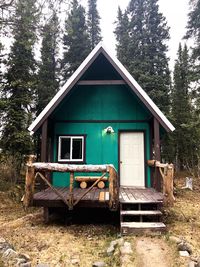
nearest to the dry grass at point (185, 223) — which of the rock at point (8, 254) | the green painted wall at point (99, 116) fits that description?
the green painted wall at point (99, 116)

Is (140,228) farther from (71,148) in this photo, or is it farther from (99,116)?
(99,116)

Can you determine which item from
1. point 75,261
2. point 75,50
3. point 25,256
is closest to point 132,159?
point 75,261

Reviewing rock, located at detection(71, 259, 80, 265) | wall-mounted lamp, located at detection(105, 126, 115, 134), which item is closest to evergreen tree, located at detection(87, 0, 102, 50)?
wall-mounted lamp, located at detection(105, 126, 115, 134)

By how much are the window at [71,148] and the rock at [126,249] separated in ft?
16.4

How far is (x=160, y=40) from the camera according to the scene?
17.4 m

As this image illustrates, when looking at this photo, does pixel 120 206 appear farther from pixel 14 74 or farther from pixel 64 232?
pixel 14 74

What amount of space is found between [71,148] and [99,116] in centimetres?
169

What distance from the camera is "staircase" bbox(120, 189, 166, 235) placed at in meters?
5.34

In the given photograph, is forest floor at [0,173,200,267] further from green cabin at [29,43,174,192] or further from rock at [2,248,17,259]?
green cabin at [29,43,174,192]

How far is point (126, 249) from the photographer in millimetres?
4297

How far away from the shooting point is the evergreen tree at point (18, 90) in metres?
9.84

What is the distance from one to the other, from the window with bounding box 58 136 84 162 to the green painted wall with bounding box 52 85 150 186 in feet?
0.65

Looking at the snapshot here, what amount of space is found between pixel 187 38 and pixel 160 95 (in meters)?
3.97

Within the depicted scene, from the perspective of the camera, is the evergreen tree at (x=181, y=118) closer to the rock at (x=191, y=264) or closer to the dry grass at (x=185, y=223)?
the dry grass at (x=185, y=223)
